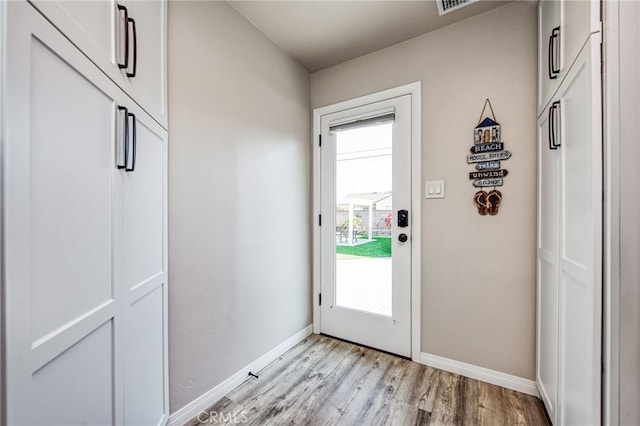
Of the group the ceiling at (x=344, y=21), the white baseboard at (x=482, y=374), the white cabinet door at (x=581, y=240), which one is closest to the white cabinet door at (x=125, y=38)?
the ceiling at (x=344, y=21)

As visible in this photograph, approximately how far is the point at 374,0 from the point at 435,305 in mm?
2109

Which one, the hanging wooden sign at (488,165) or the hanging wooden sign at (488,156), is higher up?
the hanging wooden sign at (488,156)

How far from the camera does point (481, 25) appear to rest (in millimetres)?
1829

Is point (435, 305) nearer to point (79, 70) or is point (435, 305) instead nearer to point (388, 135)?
point (388, 135)

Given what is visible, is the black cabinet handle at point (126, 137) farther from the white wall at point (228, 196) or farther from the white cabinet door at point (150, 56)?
the white wall at point (228, 196)

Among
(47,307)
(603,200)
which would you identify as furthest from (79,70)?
(603,200)

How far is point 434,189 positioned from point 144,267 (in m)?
1.84

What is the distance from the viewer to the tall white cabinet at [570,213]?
0.92m

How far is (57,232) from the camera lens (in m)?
0.69

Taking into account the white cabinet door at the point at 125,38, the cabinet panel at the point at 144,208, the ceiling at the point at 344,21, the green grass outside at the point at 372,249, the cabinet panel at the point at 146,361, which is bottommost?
the cabinet panel at the point at 146,361

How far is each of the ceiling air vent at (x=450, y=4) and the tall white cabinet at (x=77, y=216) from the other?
5.40ft

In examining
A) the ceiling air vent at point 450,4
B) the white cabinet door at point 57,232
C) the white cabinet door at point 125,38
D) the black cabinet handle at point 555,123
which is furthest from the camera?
the ceiling air vent at point 450,4

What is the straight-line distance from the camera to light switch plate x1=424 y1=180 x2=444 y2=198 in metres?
1.95

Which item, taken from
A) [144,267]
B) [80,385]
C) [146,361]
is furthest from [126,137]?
[146,361]
